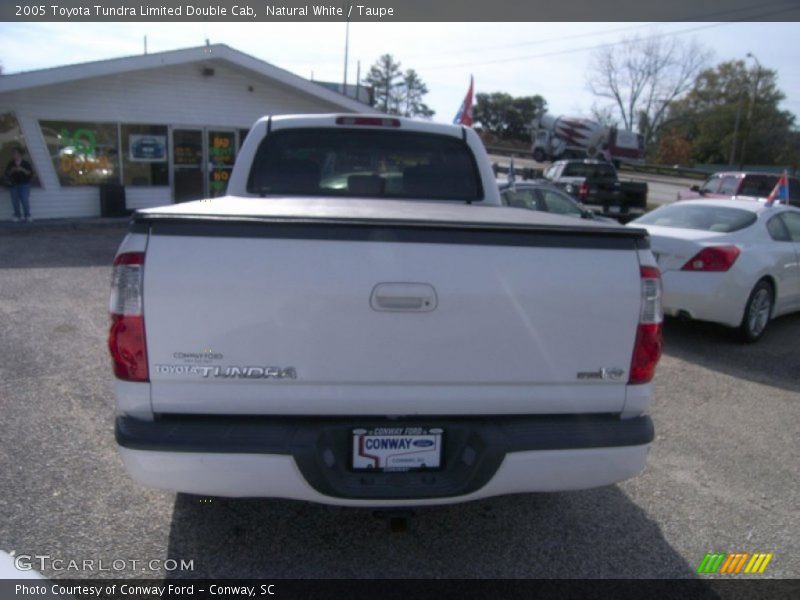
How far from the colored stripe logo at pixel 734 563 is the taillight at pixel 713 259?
4.18m

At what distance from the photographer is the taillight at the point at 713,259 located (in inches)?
280

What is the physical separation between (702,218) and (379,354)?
21.3 feet

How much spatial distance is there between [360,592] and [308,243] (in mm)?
1583

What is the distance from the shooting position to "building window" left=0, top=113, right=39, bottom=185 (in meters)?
14.7

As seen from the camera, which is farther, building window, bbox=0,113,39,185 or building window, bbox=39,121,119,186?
building window, bbox=39,121,119,186

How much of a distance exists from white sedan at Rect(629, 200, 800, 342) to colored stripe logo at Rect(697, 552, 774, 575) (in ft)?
13.3

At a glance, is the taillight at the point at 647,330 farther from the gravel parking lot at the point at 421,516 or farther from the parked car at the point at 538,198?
the parked car at the point at 538,198

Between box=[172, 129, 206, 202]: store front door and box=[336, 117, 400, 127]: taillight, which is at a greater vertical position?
box=[336, 117, 400, 127]: taillight

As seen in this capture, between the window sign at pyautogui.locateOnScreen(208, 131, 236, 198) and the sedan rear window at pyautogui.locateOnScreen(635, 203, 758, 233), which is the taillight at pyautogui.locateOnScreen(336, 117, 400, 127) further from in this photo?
the window sign at pyautogui.locateOnScreen(208, 131, 236, 198)

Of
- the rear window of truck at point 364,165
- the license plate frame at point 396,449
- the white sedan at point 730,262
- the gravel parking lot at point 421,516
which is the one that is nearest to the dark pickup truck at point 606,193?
the white sedan at point 730,262

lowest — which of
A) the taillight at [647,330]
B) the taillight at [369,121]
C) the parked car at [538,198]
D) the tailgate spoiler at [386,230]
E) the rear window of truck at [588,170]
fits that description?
the rear window of truck at [588,170]

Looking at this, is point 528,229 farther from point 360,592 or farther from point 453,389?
point 360,592

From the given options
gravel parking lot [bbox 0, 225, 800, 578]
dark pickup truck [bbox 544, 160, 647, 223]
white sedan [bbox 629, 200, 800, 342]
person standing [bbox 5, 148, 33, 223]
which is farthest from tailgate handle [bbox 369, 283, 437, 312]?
dark pickup truck [bbox 544, 160, 647, 223]

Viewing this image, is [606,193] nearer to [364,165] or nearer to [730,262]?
[730,262]
